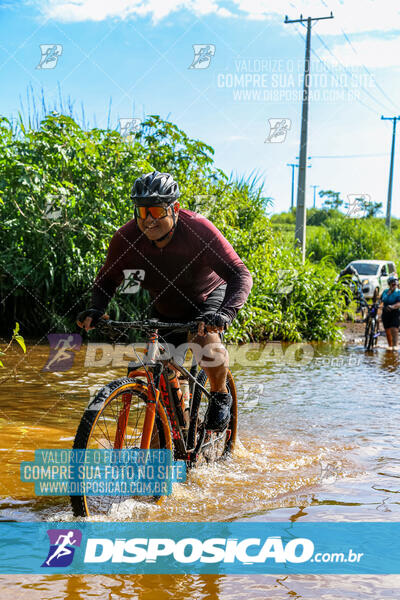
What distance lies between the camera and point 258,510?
14.8 ft

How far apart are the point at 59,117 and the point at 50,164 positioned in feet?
2.45

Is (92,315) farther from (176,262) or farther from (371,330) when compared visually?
(371,330)

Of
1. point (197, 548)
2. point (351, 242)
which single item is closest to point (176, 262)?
point (197, 548)

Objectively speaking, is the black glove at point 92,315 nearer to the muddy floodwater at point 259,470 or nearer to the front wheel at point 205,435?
the front wheel at point 205,435

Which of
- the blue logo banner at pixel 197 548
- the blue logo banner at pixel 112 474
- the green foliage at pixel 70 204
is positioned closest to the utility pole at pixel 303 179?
the green foliage at pixel 70 204

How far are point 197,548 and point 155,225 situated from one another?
1.91 metres

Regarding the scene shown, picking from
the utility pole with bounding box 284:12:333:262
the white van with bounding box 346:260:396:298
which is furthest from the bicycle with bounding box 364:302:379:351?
the white van with bounding box 346:260:396:298

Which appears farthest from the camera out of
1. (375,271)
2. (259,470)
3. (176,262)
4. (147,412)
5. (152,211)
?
(375,271)

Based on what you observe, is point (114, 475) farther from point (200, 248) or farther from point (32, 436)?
point (32, 436)

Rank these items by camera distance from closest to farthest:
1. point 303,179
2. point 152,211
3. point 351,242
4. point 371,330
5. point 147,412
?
point 147,412, point 152,211, point 371,330, point 303,179, point 351,242

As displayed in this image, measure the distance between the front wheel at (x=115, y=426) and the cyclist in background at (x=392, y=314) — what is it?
1101 centimetres

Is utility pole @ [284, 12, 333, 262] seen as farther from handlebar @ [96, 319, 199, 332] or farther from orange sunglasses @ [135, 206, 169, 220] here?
handlebar @ [96, 319, 199, 332]

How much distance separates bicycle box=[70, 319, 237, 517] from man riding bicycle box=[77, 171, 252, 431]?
17 centimetres

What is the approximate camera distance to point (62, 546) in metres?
→ 3.75
